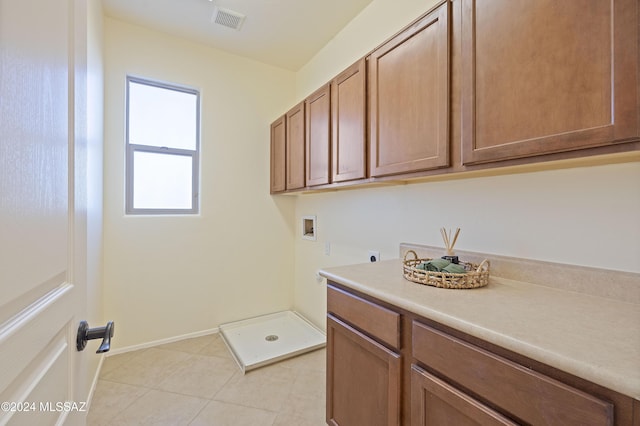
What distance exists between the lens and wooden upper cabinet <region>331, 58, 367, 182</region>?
1648mm

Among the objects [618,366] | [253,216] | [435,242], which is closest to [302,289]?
[253,216]

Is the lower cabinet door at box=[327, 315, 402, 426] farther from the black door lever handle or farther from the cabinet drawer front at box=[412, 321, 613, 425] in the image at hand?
the black door lever handle

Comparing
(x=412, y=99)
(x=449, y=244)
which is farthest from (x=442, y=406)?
(x=412, y=99)

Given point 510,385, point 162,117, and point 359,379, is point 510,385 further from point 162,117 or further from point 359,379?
point 162,117

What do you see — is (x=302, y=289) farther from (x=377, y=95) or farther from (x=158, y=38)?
(x=158, y=38)

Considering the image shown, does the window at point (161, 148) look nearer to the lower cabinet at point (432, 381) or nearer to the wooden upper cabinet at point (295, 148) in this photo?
the wooden upper cabinet at point (295, 148)

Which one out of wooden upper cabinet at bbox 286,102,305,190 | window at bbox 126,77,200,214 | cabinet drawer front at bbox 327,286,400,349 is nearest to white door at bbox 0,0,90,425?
cabinet drawer front at bbox 327,286,400,349

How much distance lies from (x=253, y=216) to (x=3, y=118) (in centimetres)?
A: 257

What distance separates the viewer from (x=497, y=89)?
40.1 inches

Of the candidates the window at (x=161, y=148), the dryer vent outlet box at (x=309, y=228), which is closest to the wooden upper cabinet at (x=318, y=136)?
the dryer vent outlet box at (x=309, y=228)

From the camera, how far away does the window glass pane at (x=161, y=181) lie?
2453mm

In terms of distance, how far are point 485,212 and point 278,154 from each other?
6.56 ft

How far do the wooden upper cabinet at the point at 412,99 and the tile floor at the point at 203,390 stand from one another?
1.56 metres

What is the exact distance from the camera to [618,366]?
58cm
